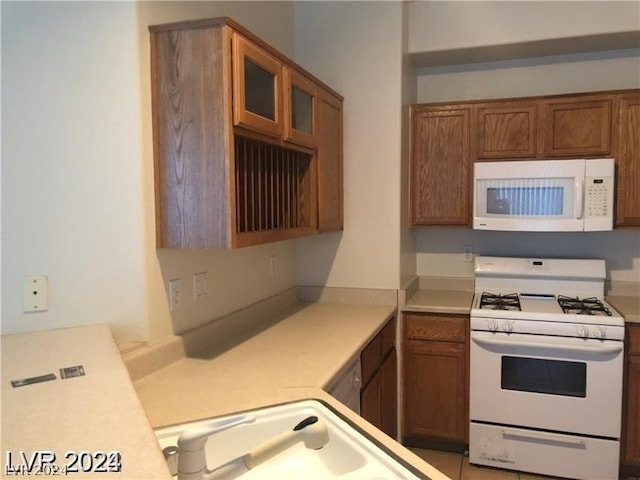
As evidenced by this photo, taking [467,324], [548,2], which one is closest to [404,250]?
[467,324]

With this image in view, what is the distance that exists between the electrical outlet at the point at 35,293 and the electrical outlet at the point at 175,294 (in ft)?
1.34

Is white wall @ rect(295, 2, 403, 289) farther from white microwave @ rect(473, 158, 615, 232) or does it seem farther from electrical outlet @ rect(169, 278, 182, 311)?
electrical outlet @ rect(169, 278, 182, 311)

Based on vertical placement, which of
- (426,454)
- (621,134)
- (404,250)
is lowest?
(426,454)

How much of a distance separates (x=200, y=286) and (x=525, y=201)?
1955mm

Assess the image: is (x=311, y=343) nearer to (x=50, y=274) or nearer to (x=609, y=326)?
(x=50, y=274)

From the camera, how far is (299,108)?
7.32 ft

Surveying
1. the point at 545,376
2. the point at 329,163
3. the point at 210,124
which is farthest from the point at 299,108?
the point at 545,376

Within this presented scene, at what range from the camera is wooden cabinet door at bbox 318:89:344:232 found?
2553mm

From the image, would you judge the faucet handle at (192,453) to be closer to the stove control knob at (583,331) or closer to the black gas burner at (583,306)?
the stove control knob at (583,331)

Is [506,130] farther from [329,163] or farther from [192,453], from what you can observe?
[192,453]

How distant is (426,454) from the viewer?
292 cm

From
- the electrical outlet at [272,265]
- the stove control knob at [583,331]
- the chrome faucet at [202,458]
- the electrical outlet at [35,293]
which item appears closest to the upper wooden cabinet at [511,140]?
the stove control knob at [583,331]

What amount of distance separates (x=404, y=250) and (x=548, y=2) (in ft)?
5.40

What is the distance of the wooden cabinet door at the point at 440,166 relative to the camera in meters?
3.06
